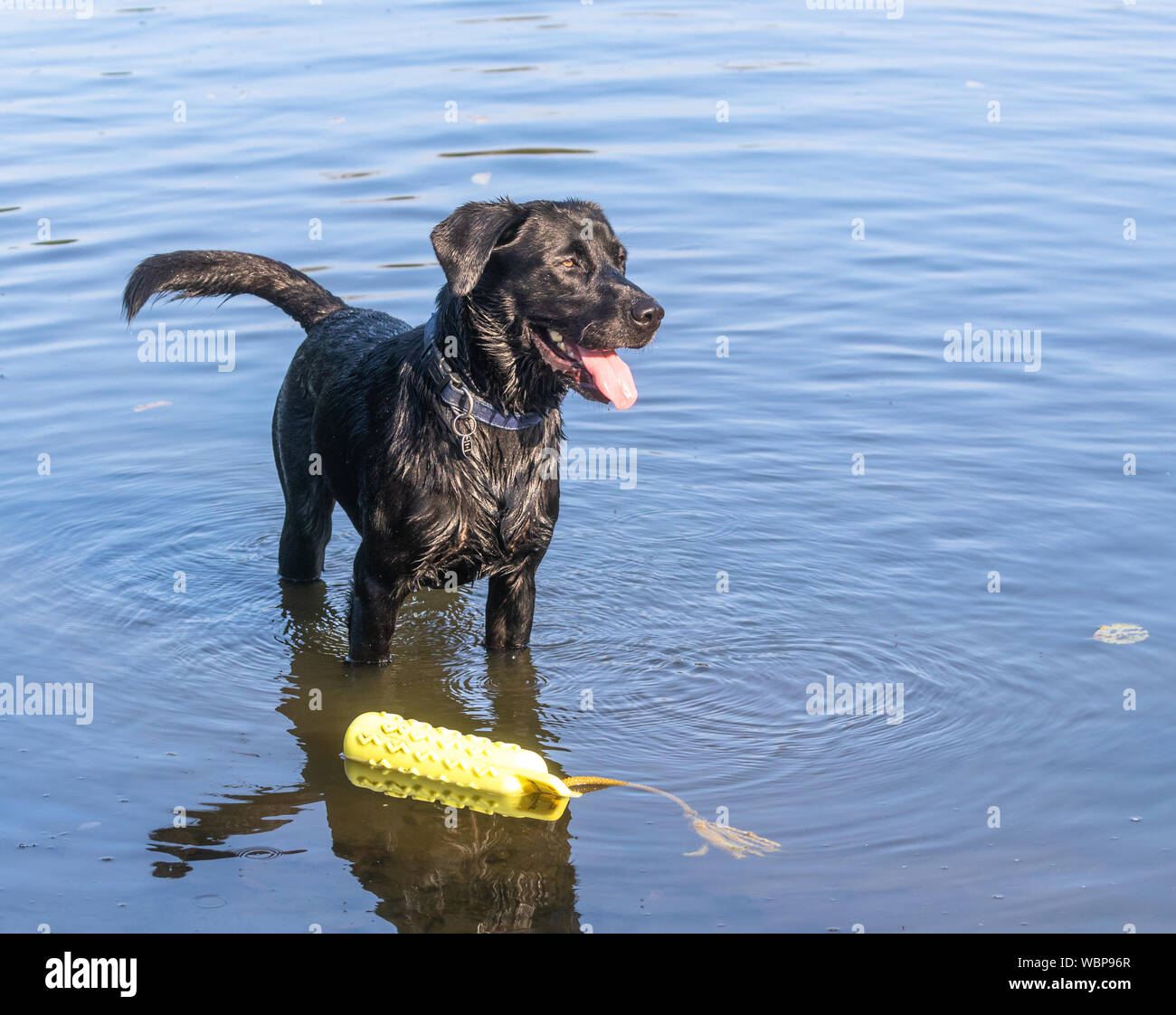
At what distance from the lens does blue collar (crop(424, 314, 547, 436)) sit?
19.0ft

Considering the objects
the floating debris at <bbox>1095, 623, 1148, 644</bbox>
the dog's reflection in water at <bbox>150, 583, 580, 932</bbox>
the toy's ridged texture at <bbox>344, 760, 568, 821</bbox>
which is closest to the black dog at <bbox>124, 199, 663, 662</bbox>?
the dog's reflection in water at <bbox>150, 583, 580, 932</bbox>

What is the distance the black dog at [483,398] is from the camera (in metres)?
5.70

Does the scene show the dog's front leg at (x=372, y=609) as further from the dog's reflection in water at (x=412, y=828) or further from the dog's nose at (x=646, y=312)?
the dog's nose at (x=646, y=312)

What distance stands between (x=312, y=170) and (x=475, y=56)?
14.3ft

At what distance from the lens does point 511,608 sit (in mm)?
6469

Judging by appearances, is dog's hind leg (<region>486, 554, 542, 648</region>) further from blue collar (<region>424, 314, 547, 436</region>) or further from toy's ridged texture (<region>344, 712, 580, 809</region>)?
toy's ridged texture (<region>344, 712, 580, 809</region>)

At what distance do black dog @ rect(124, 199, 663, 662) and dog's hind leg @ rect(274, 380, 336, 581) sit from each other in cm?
53
